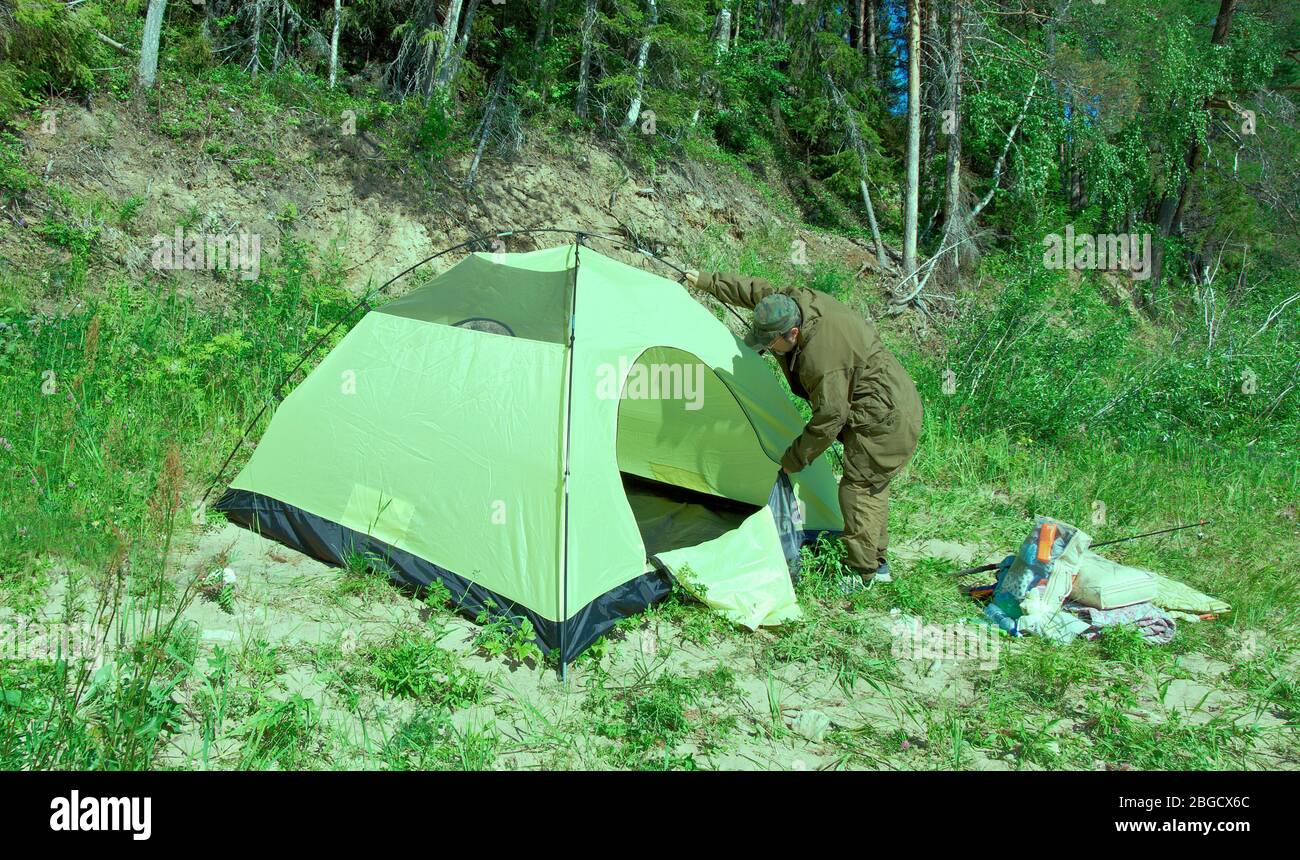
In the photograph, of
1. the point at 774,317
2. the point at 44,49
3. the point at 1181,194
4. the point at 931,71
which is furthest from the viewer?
the point at 1181,194

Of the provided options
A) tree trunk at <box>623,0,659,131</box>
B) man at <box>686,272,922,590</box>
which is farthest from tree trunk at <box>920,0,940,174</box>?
man at <box>686,272,922,590</box>

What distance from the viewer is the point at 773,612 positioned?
411 cm

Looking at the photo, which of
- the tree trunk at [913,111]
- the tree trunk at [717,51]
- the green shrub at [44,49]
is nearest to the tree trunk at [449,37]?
the green shrub at [44,49]

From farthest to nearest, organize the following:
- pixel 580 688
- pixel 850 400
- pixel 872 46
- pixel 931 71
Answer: pixel 872 46, pixel 931 71, pixel 850 400, pixel 580 688

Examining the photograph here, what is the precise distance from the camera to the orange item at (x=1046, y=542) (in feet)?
13.4

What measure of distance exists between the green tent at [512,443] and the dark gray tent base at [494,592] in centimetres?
1

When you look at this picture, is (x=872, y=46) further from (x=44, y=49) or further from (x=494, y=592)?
(x=494, y=592)

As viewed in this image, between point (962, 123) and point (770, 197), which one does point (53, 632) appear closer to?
point (770, 197)

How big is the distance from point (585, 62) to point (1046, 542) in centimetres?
833

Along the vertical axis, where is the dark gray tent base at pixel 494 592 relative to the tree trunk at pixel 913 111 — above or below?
below

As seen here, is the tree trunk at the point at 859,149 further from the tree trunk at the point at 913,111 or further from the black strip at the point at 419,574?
the black strip at the point at 419,574

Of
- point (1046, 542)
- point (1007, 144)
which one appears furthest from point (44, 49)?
point (1007, 144)

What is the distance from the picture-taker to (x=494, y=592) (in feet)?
12.6

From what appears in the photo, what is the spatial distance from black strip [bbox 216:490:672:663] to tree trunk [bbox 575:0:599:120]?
724 cm
